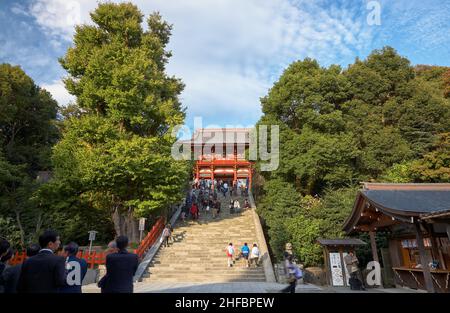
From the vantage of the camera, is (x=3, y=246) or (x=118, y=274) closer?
(x=118, y=274)

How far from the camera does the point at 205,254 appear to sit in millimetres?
14539

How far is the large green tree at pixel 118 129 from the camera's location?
14.7 metres

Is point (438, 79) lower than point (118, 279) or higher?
higher

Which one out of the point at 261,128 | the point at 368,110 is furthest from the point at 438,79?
the point at 261,128

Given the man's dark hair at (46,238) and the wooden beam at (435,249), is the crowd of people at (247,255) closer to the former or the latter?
the wooden beam at (435,249)

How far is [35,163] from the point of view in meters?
22.0

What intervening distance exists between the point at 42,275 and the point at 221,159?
30.0 m

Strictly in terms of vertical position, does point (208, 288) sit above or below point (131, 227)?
below

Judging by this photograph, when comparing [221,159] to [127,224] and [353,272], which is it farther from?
[353,272]

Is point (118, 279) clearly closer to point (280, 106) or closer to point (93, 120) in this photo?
point (93, 120)

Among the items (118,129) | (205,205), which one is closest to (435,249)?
(118,129)

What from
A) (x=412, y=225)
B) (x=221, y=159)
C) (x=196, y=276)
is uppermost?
(x=221, y=159)

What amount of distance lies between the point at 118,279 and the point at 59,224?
14.9 m

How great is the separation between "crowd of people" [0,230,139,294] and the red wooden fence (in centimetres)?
776
